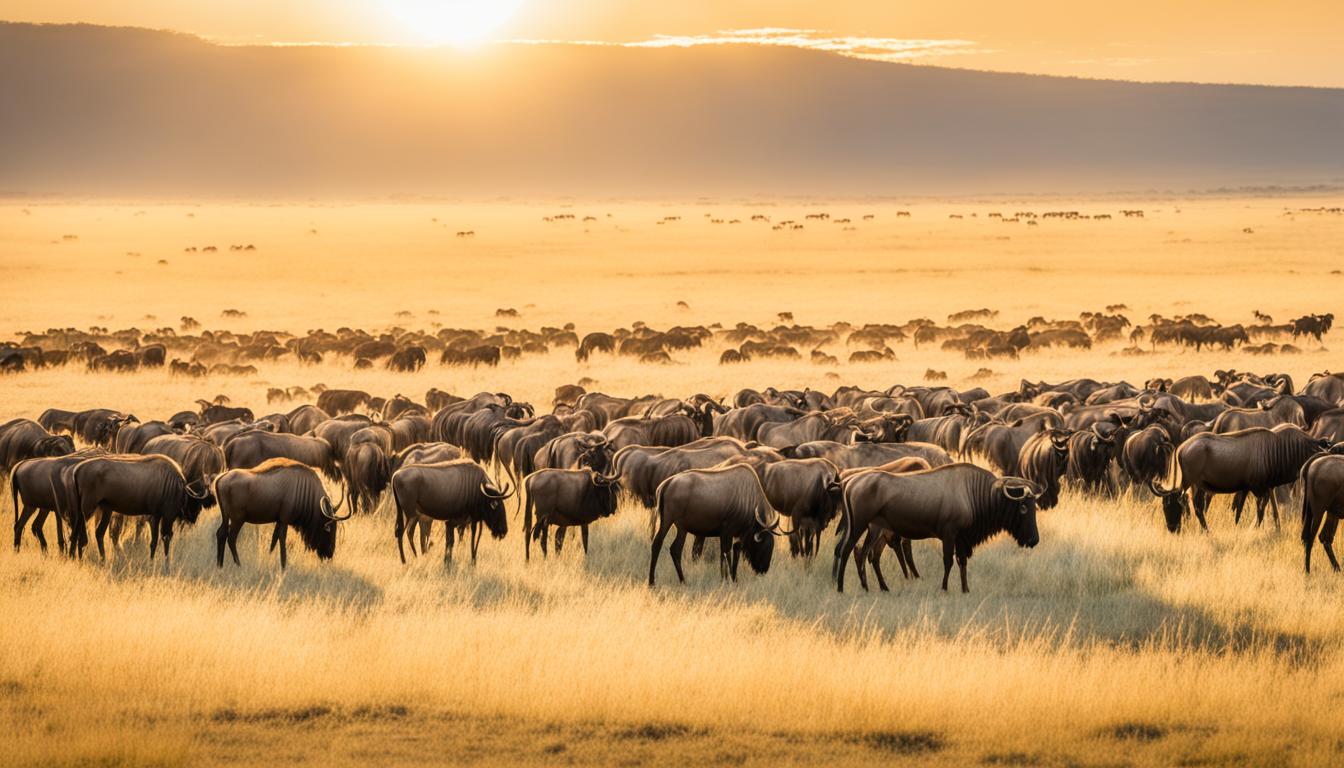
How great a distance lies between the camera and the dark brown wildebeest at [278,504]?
14.2 m

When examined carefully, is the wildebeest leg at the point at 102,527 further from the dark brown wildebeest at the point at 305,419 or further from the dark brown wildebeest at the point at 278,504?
the dark brown wildebeest at the point at 305,419

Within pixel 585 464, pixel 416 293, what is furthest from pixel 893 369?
pixel 416 293

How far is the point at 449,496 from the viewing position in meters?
14.8

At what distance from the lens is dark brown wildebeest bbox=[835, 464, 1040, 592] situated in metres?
13.6

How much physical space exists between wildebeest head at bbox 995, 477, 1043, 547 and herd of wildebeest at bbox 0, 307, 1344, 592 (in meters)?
0.02

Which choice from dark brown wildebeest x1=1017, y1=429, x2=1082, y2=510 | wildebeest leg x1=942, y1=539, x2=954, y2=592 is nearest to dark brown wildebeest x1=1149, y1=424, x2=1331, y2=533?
dark brown wildebeest x1=1017, y1=429, x2=1082, y2=510

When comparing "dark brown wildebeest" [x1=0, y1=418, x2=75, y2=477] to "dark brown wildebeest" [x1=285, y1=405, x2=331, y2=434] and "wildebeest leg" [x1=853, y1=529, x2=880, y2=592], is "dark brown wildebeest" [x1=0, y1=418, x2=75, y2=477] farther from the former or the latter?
"wildebeest leg" [x1=853, y1=529, x2=880, y2=592]

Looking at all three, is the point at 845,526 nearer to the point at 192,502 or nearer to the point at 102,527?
the point at 192,502

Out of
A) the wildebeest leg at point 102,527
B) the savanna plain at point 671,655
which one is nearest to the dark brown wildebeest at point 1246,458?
the savanna plain at point 671,655

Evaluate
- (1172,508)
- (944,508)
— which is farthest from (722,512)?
(1172,508)

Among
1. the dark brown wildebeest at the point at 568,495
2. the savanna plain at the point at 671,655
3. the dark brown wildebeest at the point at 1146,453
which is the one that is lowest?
the savanna plain at the point at 671,655

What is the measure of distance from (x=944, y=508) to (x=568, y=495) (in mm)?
3897

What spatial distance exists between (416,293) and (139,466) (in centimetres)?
4898

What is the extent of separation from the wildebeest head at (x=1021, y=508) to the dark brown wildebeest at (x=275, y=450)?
27.5ft
